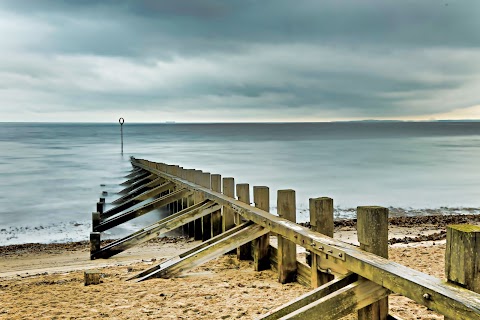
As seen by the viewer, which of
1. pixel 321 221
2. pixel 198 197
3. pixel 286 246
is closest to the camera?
pixel 321 221

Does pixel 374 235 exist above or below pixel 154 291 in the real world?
above

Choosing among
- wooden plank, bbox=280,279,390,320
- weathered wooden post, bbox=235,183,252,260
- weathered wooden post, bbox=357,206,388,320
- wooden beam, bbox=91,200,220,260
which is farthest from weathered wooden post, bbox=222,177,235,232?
wooden plank, bbox=280,279,390,320

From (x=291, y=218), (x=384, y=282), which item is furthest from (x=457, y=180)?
(x=384, y=282)

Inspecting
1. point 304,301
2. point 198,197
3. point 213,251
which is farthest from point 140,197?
point 304,301

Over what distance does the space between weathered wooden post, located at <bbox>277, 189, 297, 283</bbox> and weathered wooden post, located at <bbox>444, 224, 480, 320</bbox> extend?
8.23ft

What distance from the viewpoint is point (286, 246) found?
491 centimetres

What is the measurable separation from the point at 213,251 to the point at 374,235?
235 centimetres

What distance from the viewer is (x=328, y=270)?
3760 millimetres

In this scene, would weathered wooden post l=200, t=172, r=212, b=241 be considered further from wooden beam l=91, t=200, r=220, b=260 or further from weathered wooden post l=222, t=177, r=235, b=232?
weathered wooden post l=222, t=177, r=235, b=232

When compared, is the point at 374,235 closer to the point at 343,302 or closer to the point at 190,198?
the point at 343,302

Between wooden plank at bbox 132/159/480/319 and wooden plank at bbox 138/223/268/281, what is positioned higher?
wooden plank at bbox 132/159/480/319

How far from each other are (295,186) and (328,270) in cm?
1875

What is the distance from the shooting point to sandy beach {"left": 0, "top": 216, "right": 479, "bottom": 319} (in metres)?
4.52

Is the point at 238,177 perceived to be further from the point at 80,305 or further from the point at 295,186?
the point at 80,305
